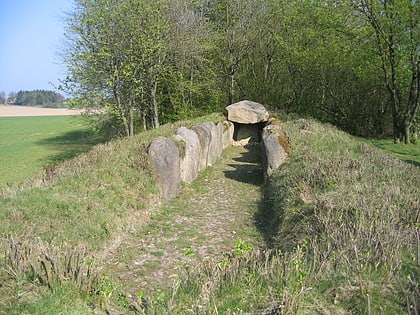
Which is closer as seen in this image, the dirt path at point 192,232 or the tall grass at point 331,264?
the tall grass at point 331,264

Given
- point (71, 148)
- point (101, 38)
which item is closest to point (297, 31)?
point (101, 38)

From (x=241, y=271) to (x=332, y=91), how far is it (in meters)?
19.4

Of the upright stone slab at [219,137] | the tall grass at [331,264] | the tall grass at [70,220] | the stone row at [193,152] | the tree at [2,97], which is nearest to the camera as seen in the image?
the tall grass at [331,264]

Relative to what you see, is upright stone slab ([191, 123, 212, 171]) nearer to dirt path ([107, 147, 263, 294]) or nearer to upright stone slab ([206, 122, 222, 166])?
upright stone slab ([206, 122, 222, 166])

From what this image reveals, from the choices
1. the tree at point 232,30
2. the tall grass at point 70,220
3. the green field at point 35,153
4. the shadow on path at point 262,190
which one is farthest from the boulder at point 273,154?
the tree at point 232,30

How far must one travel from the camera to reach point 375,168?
30.2ft

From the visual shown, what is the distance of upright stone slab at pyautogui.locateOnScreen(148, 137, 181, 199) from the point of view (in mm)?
10094

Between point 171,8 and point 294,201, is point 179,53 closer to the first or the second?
point 171,8

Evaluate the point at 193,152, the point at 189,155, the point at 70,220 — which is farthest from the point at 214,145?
the point at 70,220

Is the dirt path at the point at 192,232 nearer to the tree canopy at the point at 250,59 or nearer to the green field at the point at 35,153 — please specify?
the green field at the point at 35,153

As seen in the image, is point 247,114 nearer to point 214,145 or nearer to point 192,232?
point 214,145

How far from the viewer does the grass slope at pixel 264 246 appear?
12.7 feet

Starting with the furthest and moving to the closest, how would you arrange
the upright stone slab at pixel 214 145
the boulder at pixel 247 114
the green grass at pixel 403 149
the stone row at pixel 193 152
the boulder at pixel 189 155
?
the boulder at pixel 247 114, the green grass at pixel 403 149, the upright stone slab at pixel 214 145, the boulder at pixel 189 155, the stone row at pixel 193 152

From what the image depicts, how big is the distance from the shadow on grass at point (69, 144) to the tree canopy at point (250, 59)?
505 cm
